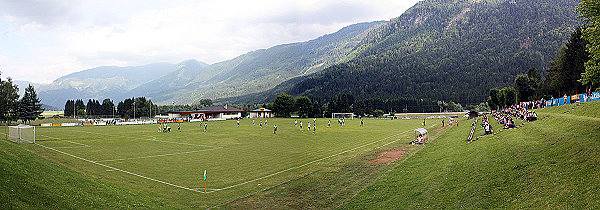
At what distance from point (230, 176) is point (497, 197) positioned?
14053mm

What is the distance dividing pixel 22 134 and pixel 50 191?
31824 millimetres

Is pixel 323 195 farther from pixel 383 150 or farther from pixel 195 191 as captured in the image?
pixel 383 150

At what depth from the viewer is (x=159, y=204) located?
43.7 ft

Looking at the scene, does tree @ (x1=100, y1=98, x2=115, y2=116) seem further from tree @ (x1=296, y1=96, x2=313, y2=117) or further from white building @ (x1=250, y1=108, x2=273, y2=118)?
tree @ (x1=296, y1=96, x2=313, y2=117)

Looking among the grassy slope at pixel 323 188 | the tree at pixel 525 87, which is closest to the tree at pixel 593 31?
the grassy slope at pixel 323 188

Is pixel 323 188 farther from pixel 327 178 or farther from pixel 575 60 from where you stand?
pixel 575 60

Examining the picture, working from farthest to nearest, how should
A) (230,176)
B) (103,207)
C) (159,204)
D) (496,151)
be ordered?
(230,176), (496,151), (159,204), (103,207)

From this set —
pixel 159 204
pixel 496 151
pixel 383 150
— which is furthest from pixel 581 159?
pixel 383 150

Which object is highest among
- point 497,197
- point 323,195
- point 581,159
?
point 581,159

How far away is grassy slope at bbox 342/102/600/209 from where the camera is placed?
9766 mm

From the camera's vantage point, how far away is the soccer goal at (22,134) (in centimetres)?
3272

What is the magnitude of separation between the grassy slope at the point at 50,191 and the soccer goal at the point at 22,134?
88.8 ft

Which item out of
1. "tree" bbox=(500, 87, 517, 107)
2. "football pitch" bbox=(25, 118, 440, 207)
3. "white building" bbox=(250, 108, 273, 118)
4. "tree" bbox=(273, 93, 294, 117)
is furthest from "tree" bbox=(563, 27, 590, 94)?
"white building" bbox=(250, 108, 273, 118)

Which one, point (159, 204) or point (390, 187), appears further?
point (390, 187)
